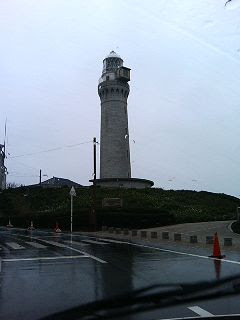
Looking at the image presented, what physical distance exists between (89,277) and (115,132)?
57.9 meters

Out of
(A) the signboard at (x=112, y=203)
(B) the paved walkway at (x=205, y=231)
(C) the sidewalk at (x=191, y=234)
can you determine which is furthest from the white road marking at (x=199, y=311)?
(A) the signboard at (x=112, y=203)

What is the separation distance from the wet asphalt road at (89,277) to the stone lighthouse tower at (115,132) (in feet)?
165

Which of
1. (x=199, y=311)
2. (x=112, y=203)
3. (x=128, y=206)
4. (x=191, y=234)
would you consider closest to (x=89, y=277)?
(x=199, y=311)

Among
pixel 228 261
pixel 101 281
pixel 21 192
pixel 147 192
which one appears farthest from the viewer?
pixel 21 192

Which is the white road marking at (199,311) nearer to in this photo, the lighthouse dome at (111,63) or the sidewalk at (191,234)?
the sidewalk at (191,234)

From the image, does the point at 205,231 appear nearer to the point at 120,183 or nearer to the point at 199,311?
the point at 199,311

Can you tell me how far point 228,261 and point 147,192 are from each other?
5041cm

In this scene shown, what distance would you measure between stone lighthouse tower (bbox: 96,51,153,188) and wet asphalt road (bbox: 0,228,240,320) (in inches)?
1978

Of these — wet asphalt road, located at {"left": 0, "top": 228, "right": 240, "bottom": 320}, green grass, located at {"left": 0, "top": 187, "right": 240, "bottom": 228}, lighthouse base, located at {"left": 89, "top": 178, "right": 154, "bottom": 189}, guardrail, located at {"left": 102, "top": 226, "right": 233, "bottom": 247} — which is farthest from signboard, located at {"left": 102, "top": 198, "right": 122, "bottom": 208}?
wet asphalt road, located at {"left": 0, "top": 228, "right": 240, "bottom": 320}

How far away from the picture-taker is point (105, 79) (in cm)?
7281

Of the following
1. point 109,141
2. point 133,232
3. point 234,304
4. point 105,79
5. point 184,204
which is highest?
point 105,79

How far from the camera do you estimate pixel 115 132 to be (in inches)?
2734

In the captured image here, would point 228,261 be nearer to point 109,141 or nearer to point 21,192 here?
point 109,141

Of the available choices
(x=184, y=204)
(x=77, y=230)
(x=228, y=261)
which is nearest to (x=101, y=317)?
(x=228, y=261)
